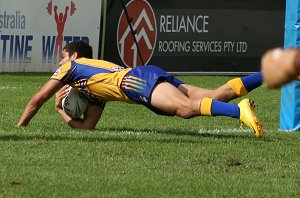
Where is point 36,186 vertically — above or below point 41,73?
above

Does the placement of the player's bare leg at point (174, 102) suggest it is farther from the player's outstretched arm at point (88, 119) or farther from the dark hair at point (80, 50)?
the dark hair at point (80, 50)

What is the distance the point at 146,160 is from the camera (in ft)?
23.5

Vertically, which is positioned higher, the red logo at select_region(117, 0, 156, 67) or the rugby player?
the rugby player

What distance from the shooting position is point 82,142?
7.93 metres

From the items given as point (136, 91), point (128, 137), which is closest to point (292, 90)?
point (136, 91)

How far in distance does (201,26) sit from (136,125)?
337 inches

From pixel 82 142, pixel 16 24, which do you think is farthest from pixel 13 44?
pixel 82 142

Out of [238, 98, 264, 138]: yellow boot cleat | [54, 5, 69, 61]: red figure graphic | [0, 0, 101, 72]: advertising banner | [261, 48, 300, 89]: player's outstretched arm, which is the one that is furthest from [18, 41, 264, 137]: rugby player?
[54, 5, 69, 61]: red figure graphic

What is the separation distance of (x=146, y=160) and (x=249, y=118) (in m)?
1.37

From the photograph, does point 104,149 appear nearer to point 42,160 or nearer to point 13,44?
point 42,160

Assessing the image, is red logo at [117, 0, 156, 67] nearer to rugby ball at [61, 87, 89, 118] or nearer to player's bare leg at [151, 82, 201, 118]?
rugby ball at [61, 87, 89, 118]

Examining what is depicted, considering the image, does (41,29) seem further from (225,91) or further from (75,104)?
(225,91)

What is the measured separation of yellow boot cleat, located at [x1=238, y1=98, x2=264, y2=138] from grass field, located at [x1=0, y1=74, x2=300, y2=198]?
113mm

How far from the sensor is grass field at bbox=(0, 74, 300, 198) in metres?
6.00
